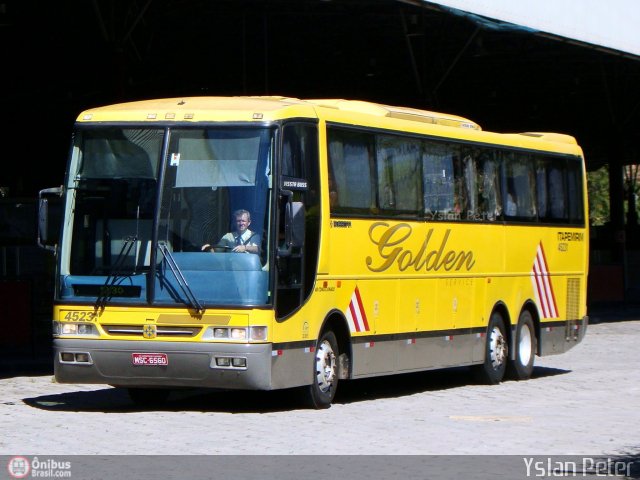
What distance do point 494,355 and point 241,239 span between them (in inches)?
261

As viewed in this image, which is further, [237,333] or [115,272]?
[115,272]

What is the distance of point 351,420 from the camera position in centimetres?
1405

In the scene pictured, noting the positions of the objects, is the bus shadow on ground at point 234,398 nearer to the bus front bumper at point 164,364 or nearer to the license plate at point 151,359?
the bus front bumper at point 164,364

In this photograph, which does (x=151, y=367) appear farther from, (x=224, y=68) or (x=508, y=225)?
(x=224, y=68)

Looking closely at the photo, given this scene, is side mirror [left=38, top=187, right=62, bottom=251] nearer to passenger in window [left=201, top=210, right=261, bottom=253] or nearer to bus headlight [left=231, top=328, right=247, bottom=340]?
passenger in window [left=201, top=210, right=261, bottom=253]

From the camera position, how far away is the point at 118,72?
2698 cm

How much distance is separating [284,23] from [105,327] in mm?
21656

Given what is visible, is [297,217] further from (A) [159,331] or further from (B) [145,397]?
(B) [145,397]

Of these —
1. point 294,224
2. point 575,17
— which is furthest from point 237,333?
point 575,17

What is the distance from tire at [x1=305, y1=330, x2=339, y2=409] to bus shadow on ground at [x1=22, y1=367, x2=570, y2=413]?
0.56 ft

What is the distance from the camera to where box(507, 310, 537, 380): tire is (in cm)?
2028

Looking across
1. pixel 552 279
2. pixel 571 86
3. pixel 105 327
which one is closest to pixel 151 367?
pixel 105 327

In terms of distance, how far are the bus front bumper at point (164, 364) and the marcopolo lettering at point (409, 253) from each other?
2858 mm

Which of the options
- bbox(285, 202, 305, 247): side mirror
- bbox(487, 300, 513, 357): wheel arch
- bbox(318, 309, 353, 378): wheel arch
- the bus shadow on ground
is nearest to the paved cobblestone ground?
the bus shadow on ground
